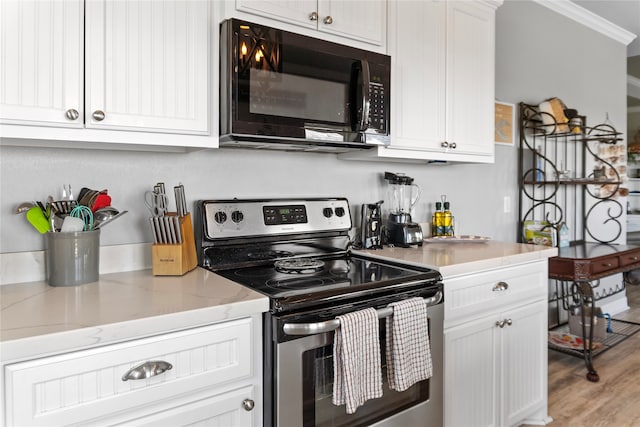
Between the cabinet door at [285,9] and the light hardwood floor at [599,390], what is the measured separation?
216cm

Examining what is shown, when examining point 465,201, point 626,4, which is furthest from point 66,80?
point 626,4

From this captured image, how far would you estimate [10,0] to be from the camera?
1.18m

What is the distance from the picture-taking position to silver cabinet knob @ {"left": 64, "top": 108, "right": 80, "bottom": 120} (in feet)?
4.16

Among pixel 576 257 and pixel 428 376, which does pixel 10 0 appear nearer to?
pixel 428 376

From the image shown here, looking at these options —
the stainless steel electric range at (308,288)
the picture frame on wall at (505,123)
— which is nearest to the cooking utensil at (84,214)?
the stainless steel electric range at (308,288)

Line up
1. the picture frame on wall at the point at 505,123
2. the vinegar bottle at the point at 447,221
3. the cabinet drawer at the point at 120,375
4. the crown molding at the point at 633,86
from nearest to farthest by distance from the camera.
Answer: the cabinet drawer at the point at 120,375 → the vinegar bottle at the point at 447,221 → the picture frame on wall at the point at 505,123 → the crown molding at the point at 633,86

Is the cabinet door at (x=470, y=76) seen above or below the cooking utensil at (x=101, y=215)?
above

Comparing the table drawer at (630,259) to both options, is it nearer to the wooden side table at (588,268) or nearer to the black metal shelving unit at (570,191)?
the wooden side table at (588,268)

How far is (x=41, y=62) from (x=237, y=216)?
2.68 feet

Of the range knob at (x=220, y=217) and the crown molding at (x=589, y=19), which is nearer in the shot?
the range knob at (x=220, y=217)

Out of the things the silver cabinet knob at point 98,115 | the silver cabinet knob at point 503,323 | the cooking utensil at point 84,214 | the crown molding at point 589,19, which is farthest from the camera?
the crown molding at point 589,19

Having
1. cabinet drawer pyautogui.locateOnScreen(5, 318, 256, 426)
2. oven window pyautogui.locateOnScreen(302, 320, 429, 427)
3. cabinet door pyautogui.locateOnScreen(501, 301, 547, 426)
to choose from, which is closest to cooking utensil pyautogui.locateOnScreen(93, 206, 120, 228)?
cabinet drawer pyautogui.locateOnScreen(5, 318, 256, 426)

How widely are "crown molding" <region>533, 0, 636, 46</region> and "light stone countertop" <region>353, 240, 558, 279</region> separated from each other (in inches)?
83.1

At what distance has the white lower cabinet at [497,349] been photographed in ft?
5.85
